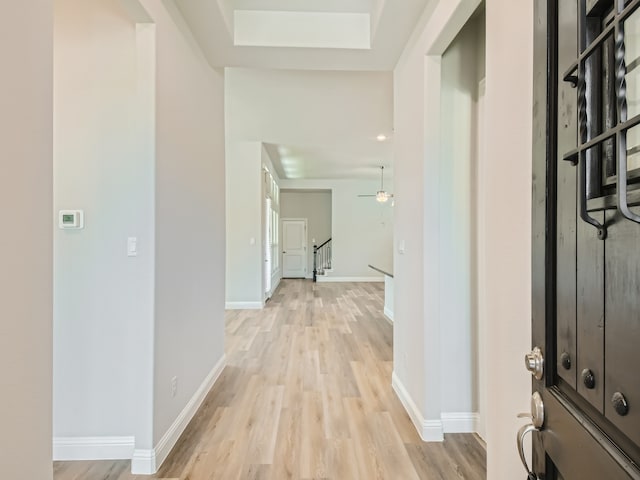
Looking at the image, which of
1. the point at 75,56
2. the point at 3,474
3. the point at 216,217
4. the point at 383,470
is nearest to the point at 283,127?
the point at 216,217

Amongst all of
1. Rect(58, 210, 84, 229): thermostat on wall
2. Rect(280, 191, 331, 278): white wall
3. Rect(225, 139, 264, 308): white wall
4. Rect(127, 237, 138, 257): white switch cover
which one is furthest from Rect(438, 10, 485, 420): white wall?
Rect(280, 191, 331, 278): white wall

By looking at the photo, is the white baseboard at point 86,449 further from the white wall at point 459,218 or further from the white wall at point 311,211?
the white wall at point 311,211

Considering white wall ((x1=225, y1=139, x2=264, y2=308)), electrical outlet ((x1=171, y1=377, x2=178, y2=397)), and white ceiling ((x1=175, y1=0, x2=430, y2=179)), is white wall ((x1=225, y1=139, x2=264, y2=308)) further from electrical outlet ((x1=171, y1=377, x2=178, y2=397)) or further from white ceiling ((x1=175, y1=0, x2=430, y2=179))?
electrical outlet ((x1=171, y1=377, x2=178, y2=397))

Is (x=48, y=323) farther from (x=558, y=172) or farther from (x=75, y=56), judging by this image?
(x=75, y=56)

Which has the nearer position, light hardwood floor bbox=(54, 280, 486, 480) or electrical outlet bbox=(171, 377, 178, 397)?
light hardwood floor bbox=(54, 280, 486, 480)

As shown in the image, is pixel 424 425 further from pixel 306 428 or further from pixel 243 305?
pixel 243 305

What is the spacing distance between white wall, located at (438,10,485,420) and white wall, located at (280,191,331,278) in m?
9.62

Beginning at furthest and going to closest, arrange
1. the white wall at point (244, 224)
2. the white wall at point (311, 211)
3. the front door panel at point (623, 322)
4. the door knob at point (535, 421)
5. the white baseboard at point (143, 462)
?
the white wall at point (311, 211)
the white wall at point (244, 224)
the white baseboard at point (143, 462)
the door knob at point (535, 421)
the front door panel at point (623, 322)

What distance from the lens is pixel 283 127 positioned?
5684 millimetres

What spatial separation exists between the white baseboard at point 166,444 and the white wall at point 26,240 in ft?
3.33

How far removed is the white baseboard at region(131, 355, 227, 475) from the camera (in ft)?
6.47

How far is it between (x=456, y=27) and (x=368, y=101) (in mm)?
2639

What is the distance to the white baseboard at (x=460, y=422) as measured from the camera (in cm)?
242

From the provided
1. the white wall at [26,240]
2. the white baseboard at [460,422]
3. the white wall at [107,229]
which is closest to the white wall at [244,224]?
the white wall at [107,229]
